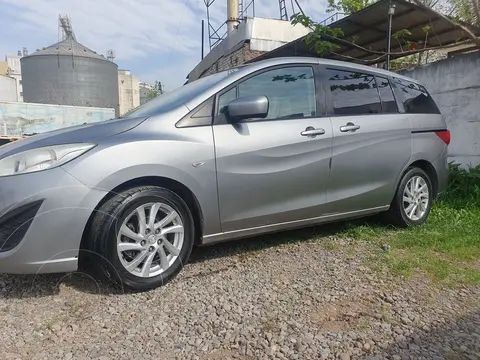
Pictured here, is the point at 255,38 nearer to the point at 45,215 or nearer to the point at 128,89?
the point at 45,215

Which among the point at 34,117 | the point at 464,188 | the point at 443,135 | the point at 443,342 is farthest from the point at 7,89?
the point at 443,342

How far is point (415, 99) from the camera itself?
409 centimetres

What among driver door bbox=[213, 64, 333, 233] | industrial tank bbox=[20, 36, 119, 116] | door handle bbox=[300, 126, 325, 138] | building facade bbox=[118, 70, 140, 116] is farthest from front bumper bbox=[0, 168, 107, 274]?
building facade bbox=[118, 70, 140, 116]

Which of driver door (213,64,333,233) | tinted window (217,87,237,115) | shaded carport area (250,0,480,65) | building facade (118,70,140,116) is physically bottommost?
driver door (213,64,333,233)

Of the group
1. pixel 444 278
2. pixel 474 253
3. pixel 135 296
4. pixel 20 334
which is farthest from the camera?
pixel 474 253

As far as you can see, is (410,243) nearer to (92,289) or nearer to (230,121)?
(230,121)

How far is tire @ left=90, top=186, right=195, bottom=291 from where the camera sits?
7.82ft

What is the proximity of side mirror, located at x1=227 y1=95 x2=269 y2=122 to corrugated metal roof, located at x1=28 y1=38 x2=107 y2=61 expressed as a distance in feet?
131

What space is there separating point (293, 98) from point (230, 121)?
721 millimetres

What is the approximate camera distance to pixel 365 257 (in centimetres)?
319

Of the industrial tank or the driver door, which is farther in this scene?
the industrial tank

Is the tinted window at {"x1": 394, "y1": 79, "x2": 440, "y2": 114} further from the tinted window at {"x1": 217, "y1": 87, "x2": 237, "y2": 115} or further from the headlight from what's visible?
the headlight

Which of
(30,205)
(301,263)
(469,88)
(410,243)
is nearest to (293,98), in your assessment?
(301,263)

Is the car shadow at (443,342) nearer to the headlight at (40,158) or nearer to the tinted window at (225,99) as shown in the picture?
the tinted window at (225,99)
